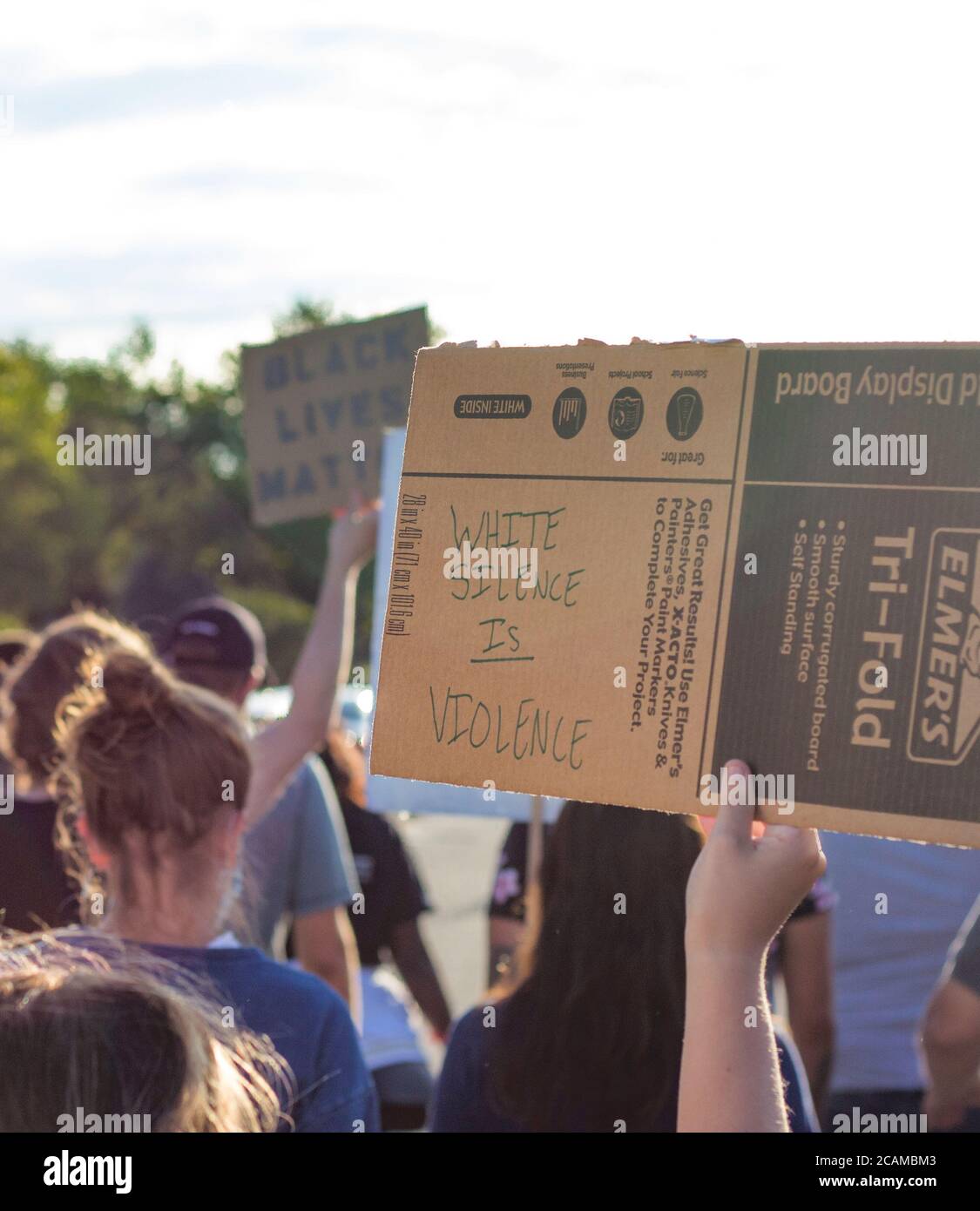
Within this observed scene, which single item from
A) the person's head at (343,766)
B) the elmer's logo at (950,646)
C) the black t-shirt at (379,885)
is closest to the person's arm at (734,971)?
the elmer's logo at (950,646)

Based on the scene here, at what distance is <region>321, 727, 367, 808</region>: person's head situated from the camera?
430cm

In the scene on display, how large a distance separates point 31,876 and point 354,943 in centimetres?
111

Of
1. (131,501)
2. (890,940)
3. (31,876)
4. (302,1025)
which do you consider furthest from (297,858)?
(131,501)

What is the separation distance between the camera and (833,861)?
358 cm

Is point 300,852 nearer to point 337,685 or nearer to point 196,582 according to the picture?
point 337,685

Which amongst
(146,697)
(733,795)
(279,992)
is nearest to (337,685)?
(146,697)

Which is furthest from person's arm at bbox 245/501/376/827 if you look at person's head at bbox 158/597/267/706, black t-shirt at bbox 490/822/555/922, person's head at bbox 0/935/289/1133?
person's head at bbox 0/935/289/1133

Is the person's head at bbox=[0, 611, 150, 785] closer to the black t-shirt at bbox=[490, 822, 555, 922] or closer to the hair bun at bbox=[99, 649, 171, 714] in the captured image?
the hair bun at bbox=[99, 649, 171, 714]

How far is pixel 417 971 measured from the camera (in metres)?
4.02

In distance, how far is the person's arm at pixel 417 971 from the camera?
4020 mm

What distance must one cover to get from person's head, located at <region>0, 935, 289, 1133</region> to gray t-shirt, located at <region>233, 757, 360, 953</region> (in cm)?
190

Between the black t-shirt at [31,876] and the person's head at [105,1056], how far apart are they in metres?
1.60

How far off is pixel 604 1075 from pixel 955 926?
151 cm

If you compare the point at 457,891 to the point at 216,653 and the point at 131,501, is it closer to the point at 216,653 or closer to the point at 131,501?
the point at 216,653
